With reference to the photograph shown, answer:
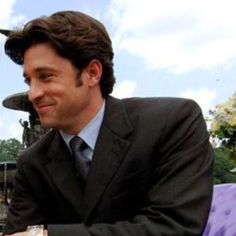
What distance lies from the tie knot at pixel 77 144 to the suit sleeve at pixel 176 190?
0.85ft

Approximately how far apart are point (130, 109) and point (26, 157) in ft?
1.32

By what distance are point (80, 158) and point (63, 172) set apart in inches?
3.2

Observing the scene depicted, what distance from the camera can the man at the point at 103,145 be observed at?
2270mm

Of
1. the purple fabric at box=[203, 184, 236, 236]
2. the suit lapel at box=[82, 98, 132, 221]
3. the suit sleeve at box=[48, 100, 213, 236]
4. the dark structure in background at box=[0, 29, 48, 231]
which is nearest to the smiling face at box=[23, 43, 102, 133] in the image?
the suit lapel at box=[82, 98, 132, 221]

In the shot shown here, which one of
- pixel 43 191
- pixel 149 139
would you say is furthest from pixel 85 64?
pixel 43 191

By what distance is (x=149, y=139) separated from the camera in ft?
8.03

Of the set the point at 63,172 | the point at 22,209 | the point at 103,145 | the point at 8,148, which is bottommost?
the point at 8,148

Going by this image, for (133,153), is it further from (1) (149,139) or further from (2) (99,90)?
(2) (99,90)

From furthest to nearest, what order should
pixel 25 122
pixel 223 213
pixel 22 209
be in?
pixel 25 122, pixel 223 213, pixel 22 209

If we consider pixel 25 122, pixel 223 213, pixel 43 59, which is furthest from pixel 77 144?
pixel 25 122

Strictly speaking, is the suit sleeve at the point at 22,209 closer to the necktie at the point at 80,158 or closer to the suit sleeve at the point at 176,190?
the necktie at the point at 80,158

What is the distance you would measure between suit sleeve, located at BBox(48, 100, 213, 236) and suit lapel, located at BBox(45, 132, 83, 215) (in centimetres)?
25

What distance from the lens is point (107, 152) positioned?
2.46m

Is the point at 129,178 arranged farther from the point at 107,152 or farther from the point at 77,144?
the point at 77,144
